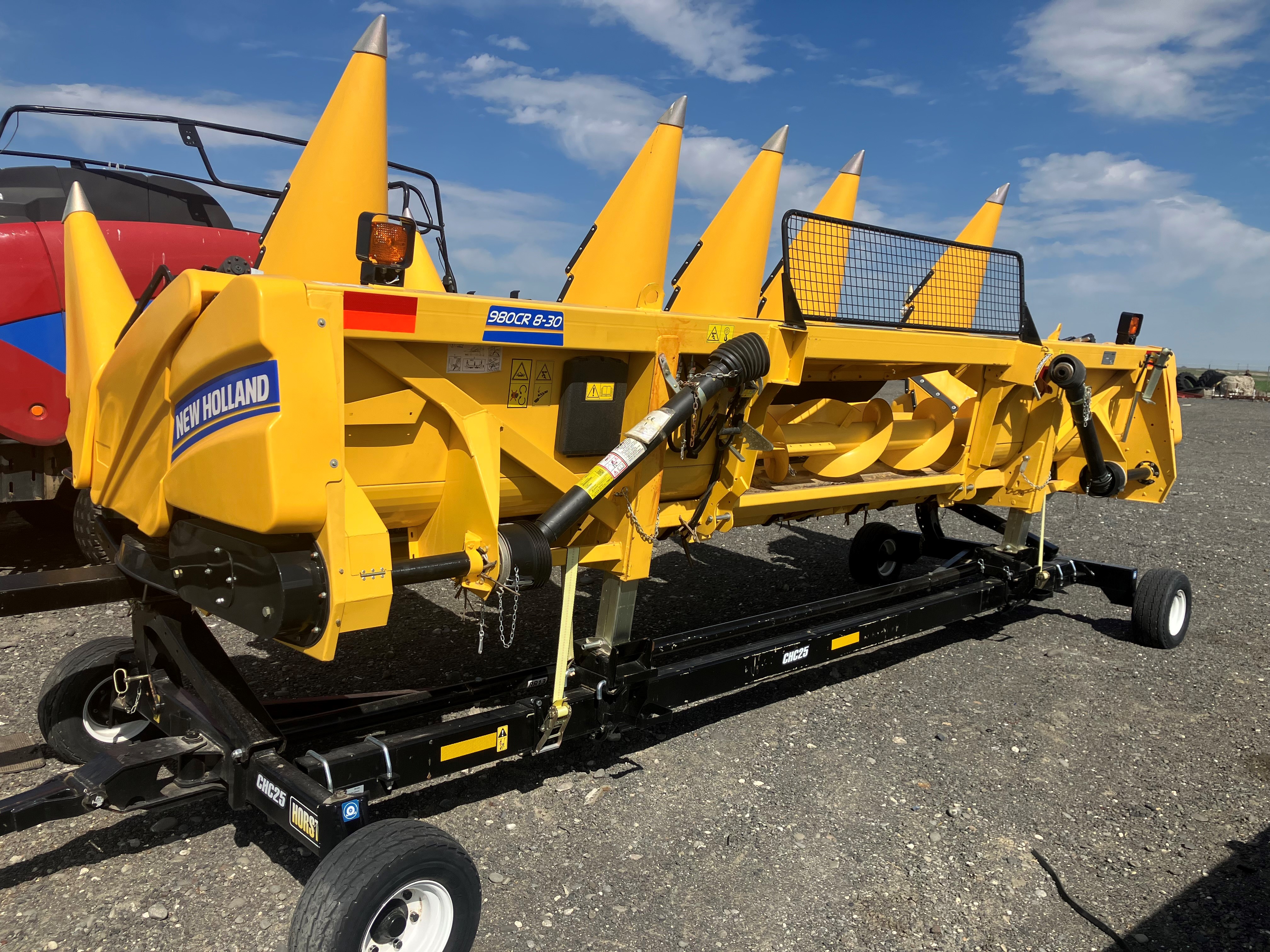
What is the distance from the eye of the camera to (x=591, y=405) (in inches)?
126

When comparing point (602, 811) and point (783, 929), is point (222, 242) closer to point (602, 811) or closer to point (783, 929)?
point (602, 811)

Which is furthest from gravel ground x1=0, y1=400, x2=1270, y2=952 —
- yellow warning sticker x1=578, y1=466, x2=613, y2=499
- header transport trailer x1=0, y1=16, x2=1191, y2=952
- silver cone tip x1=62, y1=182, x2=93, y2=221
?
silver cone tip x1=62, y1=182, x2=93, y2=221

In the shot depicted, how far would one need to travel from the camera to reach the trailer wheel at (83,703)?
3.40 m

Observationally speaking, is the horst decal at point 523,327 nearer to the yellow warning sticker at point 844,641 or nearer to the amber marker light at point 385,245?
the amber marker light at point 385,245

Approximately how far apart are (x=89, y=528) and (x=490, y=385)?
1.77 metres

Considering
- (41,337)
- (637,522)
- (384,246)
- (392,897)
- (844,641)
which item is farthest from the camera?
(41,337)

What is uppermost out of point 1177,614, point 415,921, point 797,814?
point 1177,614

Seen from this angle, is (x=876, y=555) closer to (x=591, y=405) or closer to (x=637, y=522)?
(x=637, y=522)

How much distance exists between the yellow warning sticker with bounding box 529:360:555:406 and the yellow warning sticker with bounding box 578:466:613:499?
0.36m

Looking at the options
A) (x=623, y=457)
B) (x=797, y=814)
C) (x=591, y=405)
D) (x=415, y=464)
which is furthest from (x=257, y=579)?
(x=797, y=814)

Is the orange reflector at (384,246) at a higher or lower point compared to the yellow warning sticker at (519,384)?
higher

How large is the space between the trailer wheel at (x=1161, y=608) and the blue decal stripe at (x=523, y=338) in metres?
4.63

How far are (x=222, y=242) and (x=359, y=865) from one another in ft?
14.2

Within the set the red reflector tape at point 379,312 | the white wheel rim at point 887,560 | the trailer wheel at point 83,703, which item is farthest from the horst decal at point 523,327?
the white wheel rim at point 887,560
